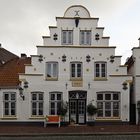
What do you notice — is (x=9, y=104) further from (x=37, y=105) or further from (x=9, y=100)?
(x=37, y=105)

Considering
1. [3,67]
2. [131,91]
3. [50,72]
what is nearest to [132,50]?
[131,91]

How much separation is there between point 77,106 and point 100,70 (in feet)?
11.8

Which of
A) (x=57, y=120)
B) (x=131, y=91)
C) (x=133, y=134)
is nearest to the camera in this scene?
(x=133, y=134)

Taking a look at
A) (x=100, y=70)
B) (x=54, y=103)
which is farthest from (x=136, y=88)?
(x=54, y=103)

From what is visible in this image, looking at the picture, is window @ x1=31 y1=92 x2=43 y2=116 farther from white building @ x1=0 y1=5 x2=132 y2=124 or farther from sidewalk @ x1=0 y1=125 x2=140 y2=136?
sidewalk @ x1=0 y1=125 x2=140 y2=136

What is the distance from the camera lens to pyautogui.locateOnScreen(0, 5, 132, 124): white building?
1544 inches

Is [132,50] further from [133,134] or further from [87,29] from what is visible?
[133,134]

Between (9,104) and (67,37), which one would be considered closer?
(9,104)

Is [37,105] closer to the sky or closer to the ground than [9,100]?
closer to the ground

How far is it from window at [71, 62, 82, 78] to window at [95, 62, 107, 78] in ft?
4.46

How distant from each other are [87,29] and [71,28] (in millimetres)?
1354

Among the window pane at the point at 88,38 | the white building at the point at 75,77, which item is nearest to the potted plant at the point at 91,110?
the white building at the point at 75,77

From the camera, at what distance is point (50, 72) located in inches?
1564

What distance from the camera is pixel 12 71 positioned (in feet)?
135
